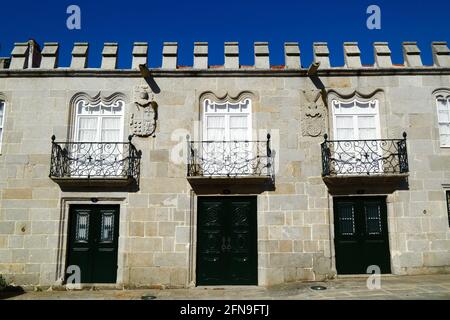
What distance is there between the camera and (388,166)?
9.77 m

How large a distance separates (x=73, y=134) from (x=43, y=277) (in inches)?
143

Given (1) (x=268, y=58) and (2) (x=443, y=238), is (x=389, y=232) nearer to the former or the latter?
(2) (x=443, y=238)

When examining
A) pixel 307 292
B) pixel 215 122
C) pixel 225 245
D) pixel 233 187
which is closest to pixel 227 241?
pixel 225 245

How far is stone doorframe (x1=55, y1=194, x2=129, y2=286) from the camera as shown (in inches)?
370

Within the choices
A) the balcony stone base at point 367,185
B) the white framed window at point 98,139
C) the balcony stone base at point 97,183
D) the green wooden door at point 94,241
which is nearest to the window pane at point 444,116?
the balcony stone base at point 367,185

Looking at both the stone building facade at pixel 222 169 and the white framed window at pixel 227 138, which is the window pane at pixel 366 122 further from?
the white framed window at pixel 227 138

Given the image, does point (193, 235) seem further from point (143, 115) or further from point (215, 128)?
point (143, 115)

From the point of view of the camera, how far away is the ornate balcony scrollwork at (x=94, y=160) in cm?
963

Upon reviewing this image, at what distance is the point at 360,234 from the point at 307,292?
7.87 feet

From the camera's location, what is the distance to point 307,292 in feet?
26.8

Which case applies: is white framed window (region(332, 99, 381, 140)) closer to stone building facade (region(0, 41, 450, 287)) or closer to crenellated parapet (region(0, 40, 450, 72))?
stone building facade (region(0, 41, 450, 287))

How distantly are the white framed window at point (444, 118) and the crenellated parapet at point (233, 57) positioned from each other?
880 millimetres

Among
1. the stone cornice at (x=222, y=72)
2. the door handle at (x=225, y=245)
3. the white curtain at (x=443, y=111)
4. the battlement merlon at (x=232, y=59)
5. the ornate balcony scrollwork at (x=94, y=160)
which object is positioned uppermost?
the battlement merlon at (x=232, y=59)

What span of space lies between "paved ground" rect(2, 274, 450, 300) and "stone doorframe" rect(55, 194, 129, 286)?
0.45 m
